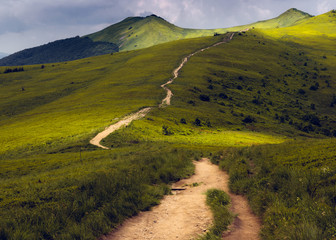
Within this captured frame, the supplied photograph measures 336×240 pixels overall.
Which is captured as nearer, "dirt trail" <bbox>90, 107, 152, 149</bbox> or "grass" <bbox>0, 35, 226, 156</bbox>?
"dirt trail" <bbox>90, 107, 152, 149</bbox>

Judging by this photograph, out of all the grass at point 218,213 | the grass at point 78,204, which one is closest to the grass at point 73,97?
the grass at point 78,204

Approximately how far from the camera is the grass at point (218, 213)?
404 inches

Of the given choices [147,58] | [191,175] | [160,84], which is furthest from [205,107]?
[147,58]

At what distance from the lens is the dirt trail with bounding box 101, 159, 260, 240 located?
35.3 ft

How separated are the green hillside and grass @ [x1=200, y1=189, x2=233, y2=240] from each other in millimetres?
1614

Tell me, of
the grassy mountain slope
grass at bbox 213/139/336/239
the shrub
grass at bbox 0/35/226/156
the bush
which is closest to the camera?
grass at bbox 213/139/336/239

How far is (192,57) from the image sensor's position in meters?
164

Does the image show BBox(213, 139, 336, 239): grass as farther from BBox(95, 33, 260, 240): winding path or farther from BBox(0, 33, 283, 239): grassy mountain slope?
BBox(0, 33, 283, 239): grassy mountain slope

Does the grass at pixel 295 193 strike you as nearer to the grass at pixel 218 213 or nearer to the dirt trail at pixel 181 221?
the dirt trail at pixel 181 221

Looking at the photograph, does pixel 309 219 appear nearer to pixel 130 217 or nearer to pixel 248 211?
pixel 248 211

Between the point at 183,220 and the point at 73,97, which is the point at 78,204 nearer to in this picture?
the point at 183,220

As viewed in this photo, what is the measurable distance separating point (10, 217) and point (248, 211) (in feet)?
38.9

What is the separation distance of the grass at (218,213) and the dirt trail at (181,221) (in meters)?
0.32

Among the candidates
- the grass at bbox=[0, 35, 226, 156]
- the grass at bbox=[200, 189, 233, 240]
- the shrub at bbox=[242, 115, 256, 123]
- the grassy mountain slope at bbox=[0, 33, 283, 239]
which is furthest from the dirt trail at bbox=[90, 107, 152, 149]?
the shrub at bbox=[242, 115, 256, 123]
